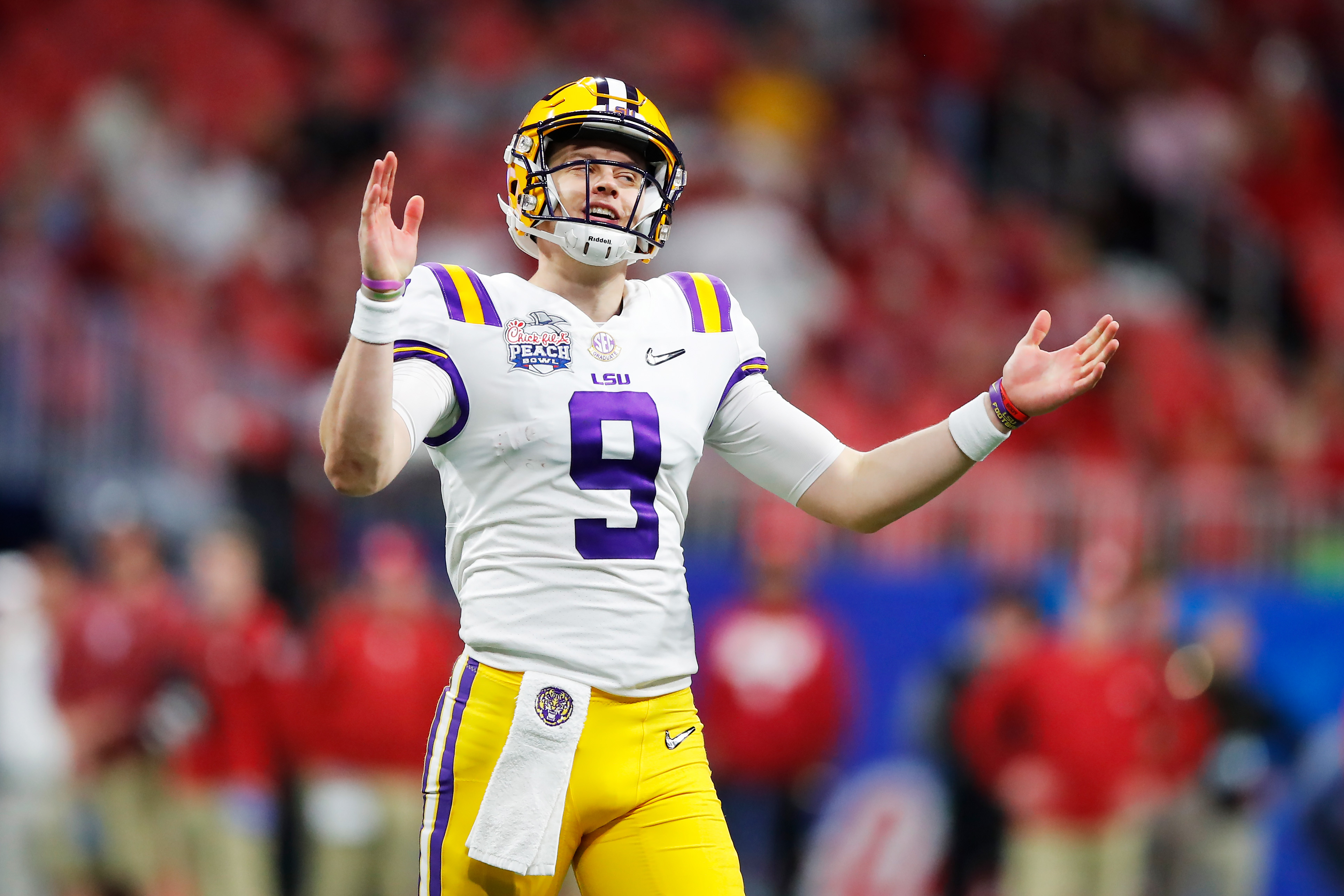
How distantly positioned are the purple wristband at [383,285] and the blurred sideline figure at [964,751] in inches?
224

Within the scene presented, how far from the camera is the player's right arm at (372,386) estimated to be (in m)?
3.11

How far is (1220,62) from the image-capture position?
12781 mm

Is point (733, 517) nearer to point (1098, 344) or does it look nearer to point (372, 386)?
point (1098, 344)

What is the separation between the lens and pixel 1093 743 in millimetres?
8117

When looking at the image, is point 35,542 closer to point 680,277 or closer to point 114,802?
point 114,802

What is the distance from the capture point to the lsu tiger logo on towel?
3.40m

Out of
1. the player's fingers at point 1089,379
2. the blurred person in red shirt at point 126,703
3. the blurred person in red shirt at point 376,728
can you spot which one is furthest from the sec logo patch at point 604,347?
the blurred person in red shirt at point 126,703

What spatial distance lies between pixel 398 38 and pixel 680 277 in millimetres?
8858

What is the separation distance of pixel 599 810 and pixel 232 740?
557 centimetres

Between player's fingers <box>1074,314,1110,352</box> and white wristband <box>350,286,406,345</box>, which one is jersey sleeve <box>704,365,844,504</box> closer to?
player's fingers <box>1074,314,1110,352</box>

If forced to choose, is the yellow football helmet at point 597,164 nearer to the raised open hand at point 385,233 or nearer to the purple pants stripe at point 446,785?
the raised open hand at point 385,233

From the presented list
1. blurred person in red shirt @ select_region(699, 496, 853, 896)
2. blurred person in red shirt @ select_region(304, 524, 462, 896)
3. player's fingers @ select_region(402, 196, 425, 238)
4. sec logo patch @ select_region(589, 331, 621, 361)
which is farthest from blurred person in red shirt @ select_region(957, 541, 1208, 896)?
player's fingers @ select_region(402, 196, 425, 238)

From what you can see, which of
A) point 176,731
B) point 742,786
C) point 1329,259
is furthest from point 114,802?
point 1329,259

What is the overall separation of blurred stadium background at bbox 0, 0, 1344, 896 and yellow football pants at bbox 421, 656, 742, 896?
197 inches
